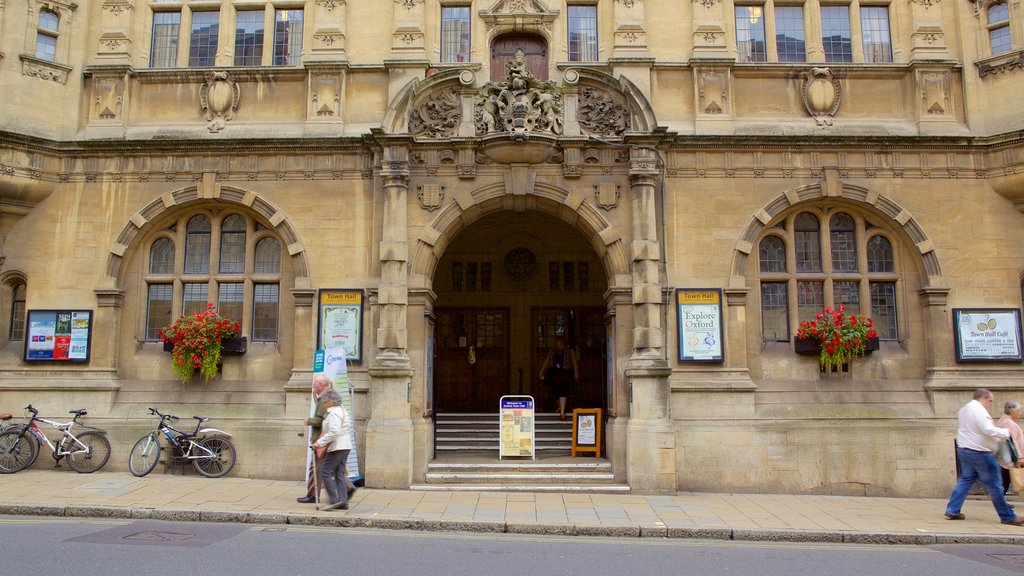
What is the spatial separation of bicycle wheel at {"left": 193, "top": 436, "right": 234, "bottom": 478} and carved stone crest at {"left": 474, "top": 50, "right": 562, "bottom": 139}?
7329 mm

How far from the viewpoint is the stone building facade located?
505 inches

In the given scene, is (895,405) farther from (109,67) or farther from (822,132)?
(109,67)

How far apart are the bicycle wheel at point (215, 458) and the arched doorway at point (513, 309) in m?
5.61

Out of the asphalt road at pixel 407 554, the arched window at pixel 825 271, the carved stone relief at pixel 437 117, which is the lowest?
the asphalt road at pixel 407 554

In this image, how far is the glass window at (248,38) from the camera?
14.5 meters

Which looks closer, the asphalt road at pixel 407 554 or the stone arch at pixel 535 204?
the asphalt road at pixel 407 554

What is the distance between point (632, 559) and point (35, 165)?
1297 cm

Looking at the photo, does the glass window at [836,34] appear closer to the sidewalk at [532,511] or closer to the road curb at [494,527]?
the sidewalk at [532,511]

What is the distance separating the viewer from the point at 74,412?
41.9 ft

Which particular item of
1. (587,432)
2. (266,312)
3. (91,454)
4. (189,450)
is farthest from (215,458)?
(587,432)

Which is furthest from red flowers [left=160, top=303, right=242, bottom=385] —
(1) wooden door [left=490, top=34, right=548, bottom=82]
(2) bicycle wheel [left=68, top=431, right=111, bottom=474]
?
(1) wooden door [left=490, top=34, right=548, bottom=82]

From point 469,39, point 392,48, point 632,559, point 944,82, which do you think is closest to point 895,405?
point 944,82

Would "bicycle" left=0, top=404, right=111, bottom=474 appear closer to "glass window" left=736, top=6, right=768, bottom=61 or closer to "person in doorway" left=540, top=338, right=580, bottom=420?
A: "person in doorway" left=540, top=338, right=580, bottom=420

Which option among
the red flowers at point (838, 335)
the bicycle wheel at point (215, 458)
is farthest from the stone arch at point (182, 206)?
the red flowers at point (838, 335)
